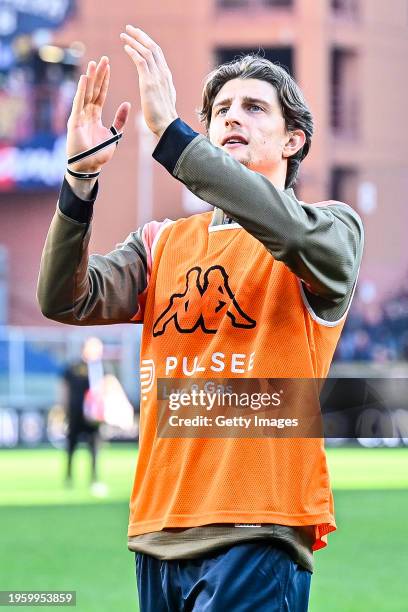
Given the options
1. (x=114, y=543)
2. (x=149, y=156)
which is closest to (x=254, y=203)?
(x=114, y=543)

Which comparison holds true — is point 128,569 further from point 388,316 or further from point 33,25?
point 33,25

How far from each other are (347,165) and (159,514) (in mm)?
27309

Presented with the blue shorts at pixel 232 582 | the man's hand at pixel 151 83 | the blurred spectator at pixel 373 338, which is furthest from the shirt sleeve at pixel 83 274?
the blurred spectator at pixel 373 338

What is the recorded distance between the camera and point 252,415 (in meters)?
2.83

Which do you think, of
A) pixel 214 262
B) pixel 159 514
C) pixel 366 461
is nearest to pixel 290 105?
pixel 214 262

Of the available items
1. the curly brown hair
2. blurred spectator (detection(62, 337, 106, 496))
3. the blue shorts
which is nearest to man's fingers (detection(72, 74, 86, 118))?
the curly brown hair

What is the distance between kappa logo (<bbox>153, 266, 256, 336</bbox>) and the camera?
9.39ft

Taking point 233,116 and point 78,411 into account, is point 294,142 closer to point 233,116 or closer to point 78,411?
point 233,116

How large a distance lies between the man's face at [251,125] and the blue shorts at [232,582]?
0.91 metres

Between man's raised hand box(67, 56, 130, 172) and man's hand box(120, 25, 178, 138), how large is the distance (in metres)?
0.14

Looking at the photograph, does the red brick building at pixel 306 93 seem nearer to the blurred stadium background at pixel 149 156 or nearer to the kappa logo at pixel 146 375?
the blurred stadium background at pixel 149 156

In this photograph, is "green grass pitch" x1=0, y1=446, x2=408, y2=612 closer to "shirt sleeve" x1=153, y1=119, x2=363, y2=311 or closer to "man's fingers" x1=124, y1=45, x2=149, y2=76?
"shirt sleeve" x1=153, y1=119, x2=363, y2=311

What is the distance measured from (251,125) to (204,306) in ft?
1.50

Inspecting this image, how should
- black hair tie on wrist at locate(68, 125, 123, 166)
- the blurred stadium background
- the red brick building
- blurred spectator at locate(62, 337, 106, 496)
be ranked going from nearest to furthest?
black hair tie on wrist at locate(68, 125, 123, 166) → blurred spectator at locate(62, 337, 106, 496) → the blurred stadium background → the red brick building
